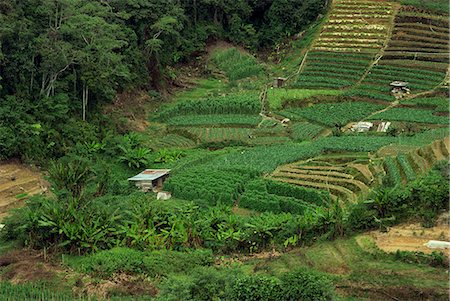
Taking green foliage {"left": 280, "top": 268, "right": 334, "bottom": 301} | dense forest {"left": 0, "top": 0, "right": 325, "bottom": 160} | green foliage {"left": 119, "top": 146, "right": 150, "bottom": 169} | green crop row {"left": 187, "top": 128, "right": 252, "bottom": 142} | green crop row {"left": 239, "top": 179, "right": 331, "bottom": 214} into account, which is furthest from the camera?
green crop row {"left": 187, "top": 128, "right": 252, "bottom": 142}

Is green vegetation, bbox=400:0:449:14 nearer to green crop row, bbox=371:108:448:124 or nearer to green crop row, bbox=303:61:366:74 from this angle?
green crop row, bbox=303:61:366:74

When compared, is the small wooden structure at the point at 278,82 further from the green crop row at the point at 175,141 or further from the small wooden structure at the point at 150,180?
the small wooden structure at the point at 150,180

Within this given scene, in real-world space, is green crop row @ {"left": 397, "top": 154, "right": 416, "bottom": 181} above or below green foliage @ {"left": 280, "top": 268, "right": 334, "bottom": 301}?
below

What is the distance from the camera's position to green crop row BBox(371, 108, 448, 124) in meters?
40.6

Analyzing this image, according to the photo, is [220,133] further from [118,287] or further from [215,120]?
[118,287]

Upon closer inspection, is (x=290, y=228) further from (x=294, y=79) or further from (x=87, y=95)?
(x=294, y=79)

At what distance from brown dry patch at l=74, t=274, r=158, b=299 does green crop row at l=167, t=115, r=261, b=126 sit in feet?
76.5

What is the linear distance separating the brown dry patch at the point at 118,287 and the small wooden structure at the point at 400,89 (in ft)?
96.5

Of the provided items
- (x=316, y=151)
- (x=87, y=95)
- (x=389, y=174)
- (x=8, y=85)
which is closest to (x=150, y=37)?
(x=87, y=95)

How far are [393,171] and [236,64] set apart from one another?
25839 mm

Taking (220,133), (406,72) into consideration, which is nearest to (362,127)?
(220,133)

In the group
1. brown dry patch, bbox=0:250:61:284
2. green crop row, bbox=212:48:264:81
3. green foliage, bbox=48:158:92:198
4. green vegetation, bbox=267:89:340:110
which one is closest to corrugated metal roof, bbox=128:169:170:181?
green foliage, bbox=48:158:92:198

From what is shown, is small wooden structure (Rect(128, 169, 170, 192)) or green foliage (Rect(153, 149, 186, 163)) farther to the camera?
green foliage (Rect(153, 149, 186, 163))

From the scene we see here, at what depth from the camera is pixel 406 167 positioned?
28.9 metres
